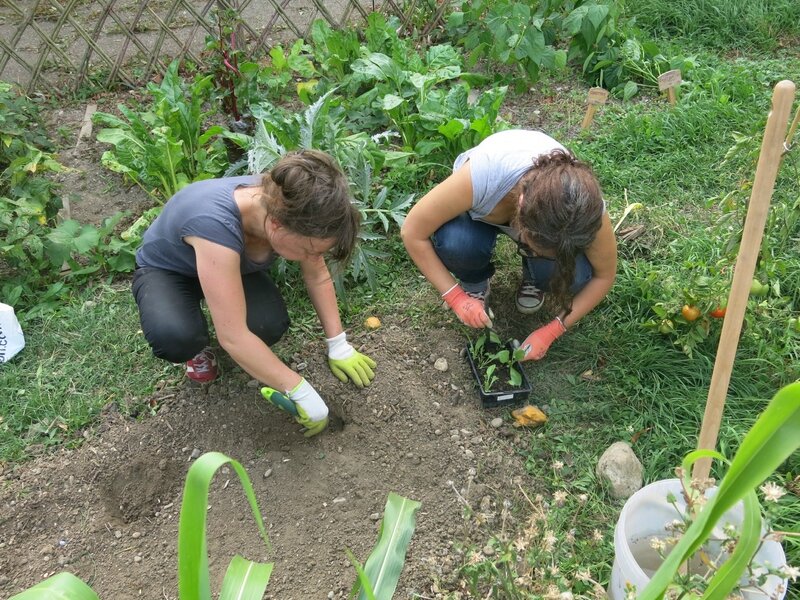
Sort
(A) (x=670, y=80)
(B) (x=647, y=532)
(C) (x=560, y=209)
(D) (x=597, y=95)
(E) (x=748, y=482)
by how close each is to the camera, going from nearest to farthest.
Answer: (E) (x=748, y=482) → (B) (x=647, y=532) → (C) (x=560, y=209) → (D) (x=597, y=95) → (A) (x=670, y=80)

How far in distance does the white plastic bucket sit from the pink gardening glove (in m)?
A: 0.68

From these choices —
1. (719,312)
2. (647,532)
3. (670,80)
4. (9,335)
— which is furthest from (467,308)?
(670,80)

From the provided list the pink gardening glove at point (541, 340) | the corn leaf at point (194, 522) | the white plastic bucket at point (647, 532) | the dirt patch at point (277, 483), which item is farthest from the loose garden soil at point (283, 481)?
the corn leaf at point (194, 522)

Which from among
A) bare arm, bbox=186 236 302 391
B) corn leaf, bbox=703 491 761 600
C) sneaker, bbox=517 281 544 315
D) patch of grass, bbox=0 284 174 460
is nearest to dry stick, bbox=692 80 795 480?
corn leaf, bbox=703 491 761 600

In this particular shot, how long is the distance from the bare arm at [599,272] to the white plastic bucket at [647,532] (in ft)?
2.28

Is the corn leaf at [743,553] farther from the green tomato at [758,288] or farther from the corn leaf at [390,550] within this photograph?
the green tomato at [758,288]

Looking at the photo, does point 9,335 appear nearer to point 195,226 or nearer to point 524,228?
point 195,226

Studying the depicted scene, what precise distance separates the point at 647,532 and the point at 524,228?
2.52ft

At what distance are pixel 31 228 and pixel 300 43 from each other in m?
1.54

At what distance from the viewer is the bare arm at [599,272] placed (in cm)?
187

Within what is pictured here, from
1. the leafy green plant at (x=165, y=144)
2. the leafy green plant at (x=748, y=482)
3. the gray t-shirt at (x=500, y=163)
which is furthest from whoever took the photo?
the leafy green plant at (x=165, y=144)

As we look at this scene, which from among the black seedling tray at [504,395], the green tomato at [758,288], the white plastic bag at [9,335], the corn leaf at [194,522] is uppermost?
the corn leaf at [194,522]

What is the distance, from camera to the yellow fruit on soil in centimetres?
201

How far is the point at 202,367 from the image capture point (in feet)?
7.05
